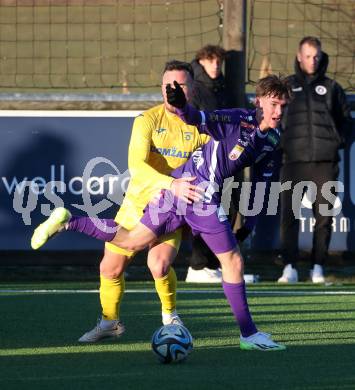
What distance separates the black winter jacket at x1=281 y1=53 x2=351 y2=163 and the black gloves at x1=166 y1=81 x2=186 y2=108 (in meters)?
4.93

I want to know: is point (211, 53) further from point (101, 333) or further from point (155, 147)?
point (101, 333)

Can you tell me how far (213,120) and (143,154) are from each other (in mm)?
535

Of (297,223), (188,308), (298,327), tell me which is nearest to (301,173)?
(297,223)

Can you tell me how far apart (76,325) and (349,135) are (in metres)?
4.86

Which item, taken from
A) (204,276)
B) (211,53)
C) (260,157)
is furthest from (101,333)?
(211,53)

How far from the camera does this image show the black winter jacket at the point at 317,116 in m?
11.5

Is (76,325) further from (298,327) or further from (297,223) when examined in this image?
(297,223)

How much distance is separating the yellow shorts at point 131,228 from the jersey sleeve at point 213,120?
A: 70 cm

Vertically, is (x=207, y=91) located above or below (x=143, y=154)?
above

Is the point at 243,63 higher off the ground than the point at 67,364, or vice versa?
the point at 243,63

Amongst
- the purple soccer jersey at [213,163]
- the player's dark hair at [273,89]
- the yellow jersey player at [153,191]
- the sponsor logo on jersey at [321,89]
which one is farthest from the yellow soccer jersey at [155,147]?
the sponsor logo on jersey at [321,89]

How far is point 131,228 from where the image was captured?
7340mm

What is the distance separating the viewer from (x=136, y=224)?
7301 millimetres

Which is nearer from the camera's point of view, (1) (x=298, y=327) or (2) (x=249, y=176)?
(1) (x=298, y=327)
